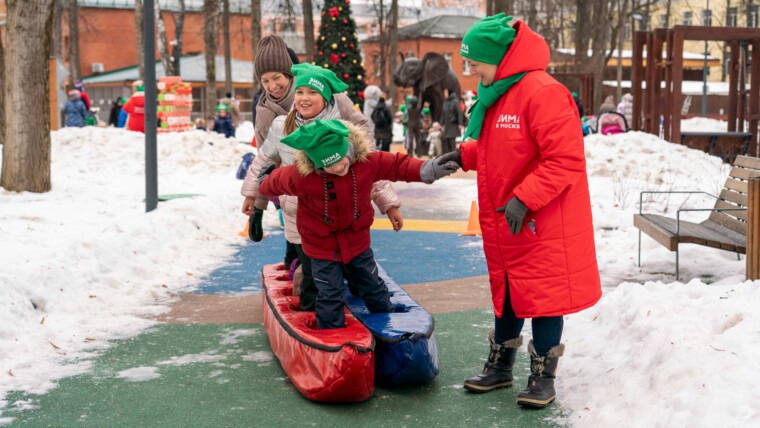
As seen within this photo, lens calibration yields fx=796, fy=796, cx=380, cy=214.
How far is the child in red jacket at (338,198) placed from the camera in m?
4.48

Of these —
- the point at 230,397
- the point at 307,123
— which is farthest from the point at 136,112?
the point at 230,397

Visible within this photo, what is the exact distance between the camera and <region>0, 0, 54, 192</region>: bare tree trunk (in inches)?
430

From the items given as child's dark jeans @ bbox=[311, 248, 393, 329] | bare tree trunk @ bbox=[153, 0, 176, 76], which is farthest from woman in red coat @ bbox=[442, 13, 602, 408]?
bare tree trunk @ bbox=[153, 0, 176, 76]

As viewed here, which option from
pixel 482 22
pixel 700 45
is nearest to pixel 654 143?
pixel 482 22

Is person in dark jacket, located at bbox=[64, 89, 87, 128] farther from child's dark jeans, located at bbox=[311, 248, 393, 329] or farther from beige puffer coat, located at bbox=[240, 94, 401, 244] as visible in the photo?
child's dark jeans, located at bbox=[311, 248, 393, 329]

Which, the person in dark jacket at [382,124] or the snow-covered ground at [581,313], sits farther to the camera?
the person in dark jacket at [382,124]

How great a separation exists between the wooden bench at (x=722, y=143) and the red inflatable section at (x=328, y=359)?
1540 cm

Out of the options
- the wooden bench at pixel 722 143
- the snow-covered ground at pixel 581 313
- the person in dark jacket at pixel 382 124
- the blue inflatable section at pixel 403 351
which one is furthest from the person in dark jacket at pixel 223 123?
the blue inflatable section at pixel 403 351

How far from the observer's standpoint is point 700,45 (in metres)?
69.4

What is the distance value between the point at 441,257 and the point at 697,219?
333cm

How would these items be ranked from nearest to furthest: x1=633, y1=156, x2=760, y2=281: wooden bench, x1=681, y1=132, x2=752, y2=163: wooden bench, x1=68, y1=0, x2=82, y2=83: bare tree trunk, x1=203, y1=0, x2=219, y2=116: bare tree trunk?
x1=633, y1=156, x2=760, y2=281: wooden bench < x1=681, y1=132, x2=752, y2=163: wooden bench < x1=203, y1=0, x2=219, y2=116: bare tree trunk < x1=68, y1=0, x2=82, y2=83: bare tree trunk

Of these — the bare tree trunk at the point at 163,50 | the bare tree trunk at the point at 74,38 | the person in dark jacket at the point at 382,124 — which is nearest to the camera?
the person in dark jacket at the point at 382,124

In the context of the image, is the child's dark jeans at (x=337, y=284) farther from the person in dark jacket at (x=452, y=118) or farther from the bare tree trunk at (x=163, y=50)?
the bare tree trunk at (x=163, y=50)

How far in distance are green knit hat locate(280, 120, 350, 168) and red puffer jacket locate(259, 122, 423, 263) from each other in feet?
0.47
